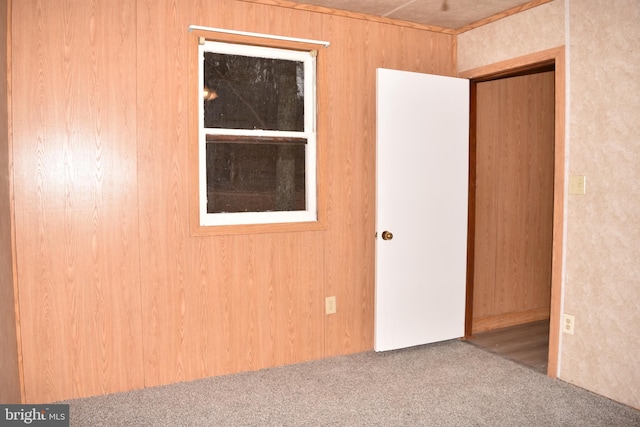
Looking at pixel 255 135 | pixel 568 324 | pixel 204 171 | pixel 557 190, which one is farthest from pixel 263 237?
pixel 568 324

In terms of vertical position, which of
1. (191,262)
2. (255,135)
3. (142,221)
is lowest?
(191,262)

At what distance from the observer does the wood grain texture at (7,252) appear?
2242 mm

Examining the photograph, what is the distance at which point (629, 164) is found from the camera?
2.56 metres

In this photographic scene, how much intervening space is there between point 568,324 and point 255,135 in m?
2.31

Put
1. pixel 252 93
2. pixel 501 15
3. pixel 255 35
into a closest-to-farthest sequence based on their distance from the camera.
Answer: pixel 255 35, pixel 252 93, pixel 501 15

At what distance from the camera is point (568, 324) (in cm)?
292

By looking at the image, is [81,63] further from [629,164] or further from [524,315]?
[524,315]

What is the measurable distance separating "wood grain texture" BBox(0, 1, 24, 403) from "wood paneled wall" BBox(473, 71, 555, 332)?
3.29 m

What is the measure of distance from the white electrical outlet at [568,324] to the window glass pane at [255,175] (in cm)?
184

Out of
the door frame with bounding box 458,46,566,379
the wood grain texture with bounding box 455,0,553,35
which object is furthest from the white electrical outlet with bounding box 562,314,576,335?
the wood grain texture with bounding box 455,0,553,35

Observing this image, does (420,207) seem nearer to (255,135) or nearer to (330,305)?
(330,305)

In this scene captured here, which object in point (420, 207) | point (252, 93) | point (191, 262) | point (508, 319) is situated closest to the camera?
point (191, 262)

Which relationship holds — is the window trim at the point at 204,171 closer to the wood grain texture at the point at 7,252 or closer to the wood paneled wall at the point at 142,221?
the wood paneled wall at the point at 142,221

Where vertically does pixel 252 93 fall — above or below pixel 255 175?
above
